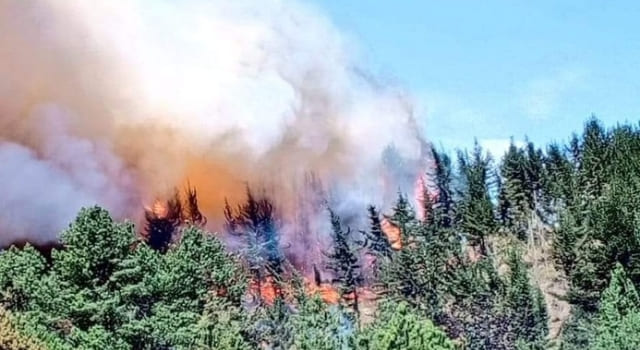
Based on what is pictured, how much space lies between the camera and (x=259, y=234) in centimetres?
8150

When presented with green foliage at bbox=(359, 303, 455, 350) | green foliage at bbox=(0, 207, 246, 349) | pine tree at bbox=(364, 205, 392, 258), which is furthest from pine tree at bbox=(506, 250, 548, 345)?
green foliage at bbox=(359, 303, 455, 350)

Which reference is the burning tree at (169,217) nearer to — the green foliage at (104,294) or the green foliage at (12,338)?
the green foliage at (104,294)

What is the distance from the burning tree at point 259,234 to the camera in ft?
252

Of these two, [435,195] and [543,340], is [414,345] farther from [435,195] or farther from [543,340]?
[435,195]

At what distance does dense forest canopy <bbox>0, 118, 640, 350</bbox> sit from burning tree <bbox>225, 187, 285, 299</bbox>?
14cm

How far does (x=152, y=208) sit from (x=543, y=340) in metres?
38.9

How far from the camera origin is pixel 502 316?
58.0 m

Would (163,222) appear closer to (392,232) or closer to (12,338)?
(392,232)

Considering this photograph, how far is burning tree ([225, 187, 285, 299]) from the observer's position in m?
76.9

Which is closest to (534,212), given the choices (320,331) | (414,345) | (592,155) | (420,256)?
(592,155)

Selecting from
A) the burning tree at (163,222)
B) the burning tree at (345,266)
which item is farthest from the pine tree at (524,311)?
the burning tree at (163,222)

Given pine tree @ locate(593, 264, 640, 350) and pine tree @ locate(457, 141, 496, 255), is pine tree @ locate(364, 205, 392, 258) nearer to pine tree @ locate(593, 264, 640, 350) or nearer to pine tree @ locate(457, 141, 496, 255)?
pine tree @ locate(457, 141, 496, 255)

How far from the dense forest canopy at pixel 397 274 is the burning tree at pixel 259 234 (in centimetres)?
14

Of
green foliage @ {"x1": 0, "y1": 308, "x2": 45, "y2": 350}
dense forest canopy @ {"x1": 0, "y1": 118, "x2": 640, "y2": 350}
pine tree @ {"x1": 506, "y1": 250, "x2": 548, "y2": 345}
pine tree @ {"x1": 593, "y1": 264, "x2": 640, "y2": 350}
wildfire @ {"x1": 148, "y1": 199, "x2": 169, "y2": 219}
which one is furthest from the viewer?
wildfire @ {"x1": 148, "y1": 199, "x2": 169, "y2": 219}
